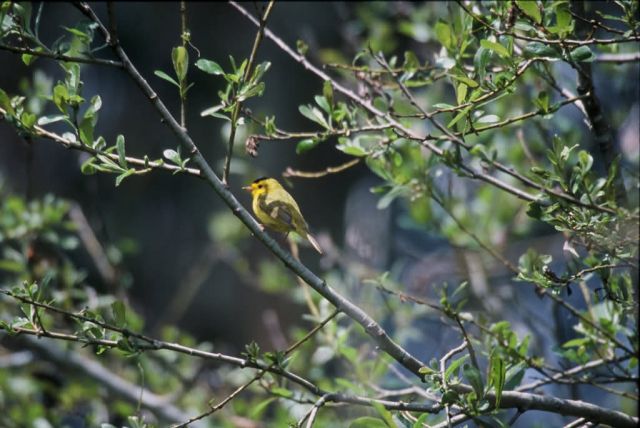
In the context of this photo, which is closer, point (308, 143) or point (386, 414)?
point (386, 414)

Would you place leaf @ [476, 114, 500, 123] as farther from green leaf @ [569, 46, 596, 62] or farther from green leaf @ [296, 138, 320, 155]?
green leaf @ [296, 138, 320, 155]

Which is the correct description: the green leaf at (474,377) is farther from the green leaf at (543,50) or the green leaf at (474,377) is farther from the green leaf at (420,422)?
the green leaf at (543,50)

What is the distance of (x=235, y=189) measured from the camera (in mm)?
4934

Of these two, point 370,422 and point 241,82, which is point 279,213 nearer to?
point 241,82

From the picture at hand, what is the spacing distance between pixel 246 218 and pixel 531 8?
2.44 ft

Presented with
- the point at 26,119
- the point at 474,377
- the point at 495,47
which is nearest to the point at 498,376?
the point at 474,377

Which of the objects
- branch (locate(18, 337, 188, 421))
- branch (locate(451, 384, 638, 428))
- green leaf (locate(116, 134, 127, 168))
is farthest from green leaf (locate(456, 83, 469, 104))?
branch (locate(18, 337, 188, 421))

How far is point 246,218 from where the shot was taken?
62.9 inches

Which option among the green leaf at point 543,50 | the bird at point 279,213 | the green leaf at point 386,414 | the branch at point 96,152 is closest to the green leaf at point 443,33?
the green leaf at point 543,50

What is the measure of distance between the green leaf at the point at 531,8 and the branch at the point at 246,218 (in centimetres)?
72

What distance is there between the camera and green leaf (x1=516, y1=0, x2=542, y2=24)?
62.6 inches

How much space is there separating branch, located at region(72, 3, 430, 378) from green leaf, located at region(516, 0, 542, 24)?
28.2 inches

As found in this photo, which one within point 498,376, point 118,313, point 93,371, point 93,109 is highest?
point 93,109

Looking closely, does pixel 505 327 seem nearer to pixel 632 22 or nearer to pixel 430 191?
pixel 430 191
